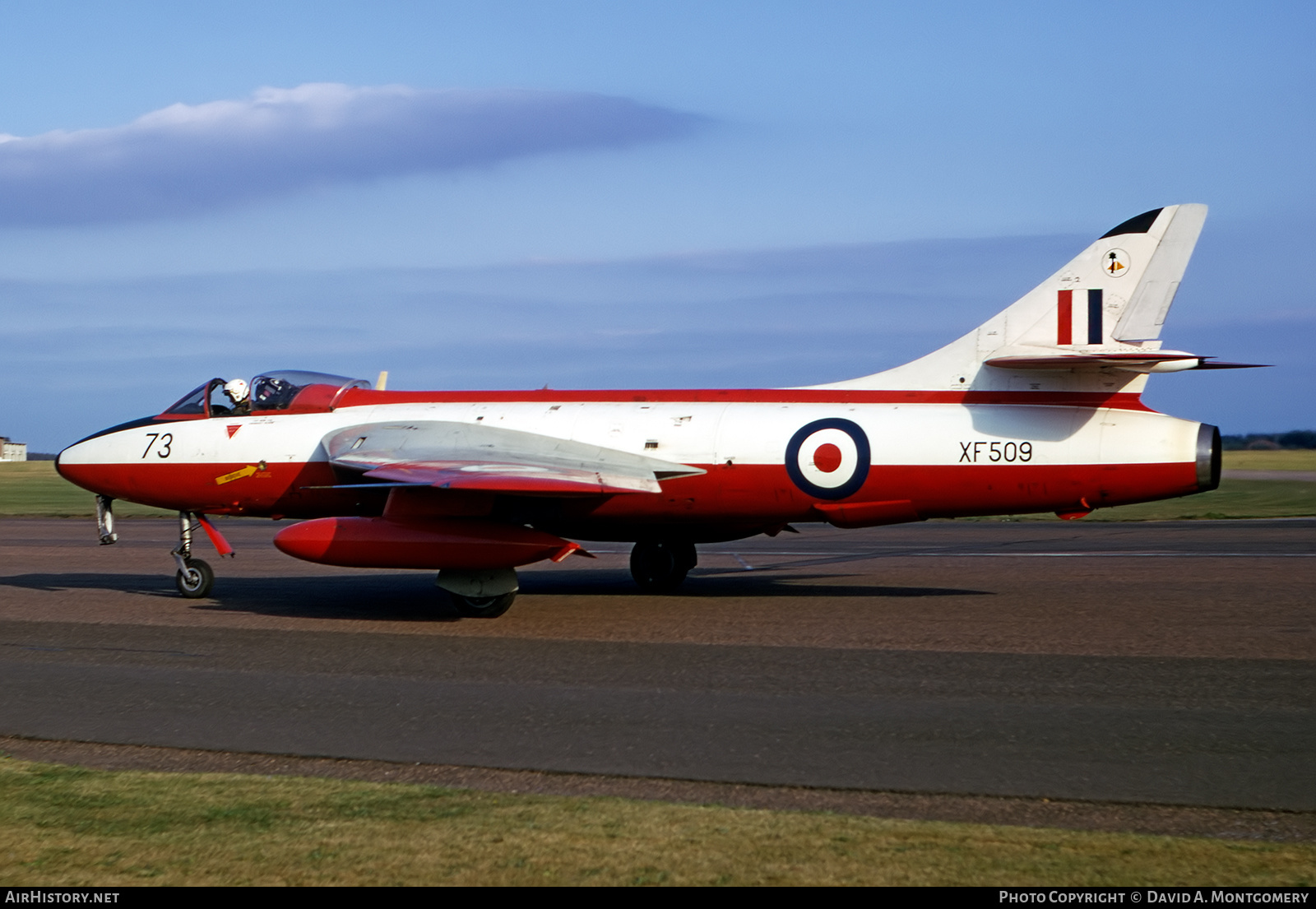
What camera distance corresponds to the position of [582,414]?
15.7 meters

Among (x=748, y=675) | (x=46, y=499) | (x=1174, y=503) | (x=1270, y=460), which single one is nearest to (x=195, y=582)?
(x=748, y=675)

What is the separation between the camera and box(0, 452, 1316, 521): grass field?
104 feet

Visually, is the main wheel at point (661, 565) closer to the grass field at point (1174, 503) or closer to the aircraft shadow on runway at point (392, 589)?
the aircraft shadow on runway at point (392, 589)

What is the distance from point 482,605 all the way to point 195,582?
4591mm

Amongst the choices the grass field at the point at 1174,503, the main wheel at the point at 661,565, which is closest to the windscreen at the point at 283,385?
the main wheel at the point at 661,565

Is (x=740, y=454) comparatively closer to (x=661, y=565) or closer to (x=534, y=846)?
(x=661, y=565)

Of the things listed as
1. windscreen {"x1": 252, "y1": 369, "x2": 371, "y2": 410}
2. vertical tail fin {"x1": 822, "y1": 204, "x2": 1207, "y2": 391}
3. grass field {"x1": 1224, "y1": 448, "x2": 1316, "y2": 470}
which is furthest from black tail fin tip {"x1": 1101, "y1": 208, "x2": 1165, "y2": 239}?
grass field {"x1": 1224, "y1": 448, "x2": 1316, "y2": 470}

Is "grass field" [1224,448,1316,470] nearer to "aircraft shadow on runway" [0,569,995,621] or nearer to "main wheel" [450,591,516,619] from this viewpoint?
"aircraft shadow on runway" [0,569,995,621]

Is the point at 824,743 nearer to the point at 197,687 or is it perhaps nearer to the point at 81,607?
the point at 197,687

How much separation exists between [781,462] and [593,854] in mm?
9786

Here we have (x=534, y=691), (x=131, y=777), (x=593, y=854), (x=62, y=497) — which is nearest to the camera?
(x=593, y=854)

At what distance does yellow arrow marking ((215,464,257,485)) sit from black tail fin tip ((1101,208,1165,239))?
11084mm

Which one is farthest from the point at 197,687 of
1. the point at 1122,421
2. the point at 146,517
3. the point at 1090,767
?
the point at 146,517

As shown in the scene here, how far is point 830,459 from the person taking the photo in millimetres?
14555
